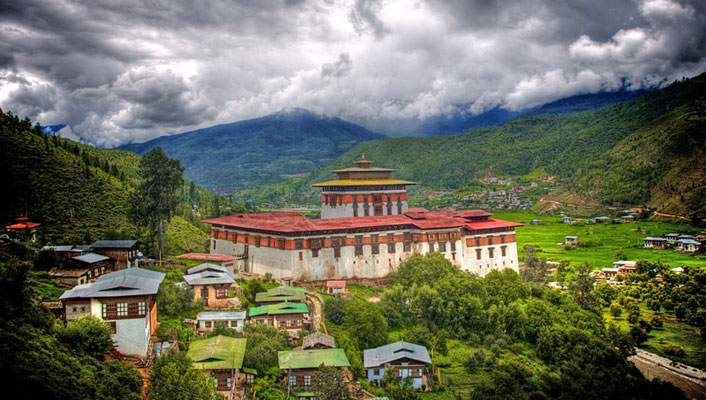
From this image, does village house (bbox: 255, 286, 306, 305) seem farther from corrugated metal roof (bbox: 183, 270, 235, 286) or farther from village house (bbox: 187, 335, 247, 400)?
village house (bbox: 187, 335, 247, 400)

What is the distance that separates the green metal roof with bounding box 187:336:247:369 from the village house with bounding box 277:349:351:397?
9.52 ft

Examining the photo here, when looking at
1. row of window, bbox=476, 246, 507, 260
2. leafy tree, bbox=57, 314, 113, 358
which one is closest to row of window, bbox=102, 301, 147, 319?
leafy tree, bbox=57, 314, 113, 358

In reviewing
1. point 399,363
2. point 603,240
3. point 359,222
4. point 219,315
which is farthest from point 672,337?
point 219,315

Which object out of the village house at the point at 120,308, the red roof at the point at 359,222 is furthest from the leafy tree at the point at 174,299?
the red roof at the point at 359,222

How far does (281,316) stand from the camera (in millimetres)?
36719

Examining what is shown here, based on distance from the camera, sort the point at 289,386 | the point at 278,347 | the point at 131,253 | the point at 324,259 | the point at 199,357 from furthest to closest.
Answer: the point at 324,259, the point at 131,253, the point at 278,347, the point at 289,386, the point at 199,357

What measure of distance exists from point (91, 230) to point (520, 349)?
40.2 meters

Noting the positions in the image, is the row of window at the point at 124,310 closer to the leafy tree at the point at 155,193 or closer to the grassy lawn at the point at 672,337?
the leafy tree at the point at 155,193

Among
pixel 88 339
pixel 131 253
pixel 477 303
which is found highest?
pixel 131 253

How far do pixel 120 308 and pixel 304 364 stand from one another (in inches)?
455

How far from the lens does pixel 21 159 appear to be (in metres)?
50.4

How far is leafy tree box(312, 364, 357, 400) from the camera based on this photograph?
2955 cm

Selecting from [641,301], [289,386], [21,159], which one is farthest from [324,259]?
[641,301]

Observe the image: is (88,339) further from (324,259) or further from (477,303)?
(477,303)
